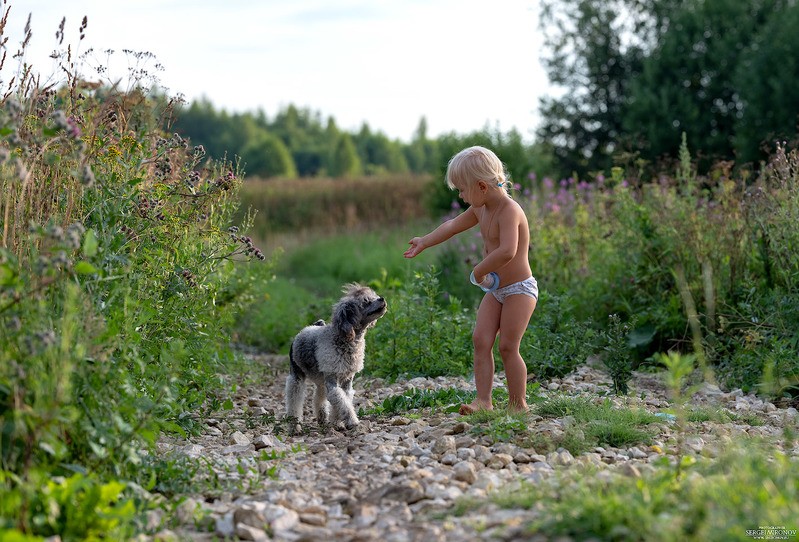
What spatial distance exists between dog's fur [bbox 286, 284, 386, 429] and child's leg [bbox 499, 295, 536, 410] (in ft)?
2.73

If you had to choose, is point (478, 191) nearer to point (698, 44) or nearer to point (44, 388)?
point (44, 388)

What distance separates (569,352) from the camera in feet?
23.5

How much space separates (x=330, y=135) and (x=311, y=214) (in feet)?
202

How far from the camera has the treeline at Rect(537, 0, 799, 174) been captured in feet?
62.9

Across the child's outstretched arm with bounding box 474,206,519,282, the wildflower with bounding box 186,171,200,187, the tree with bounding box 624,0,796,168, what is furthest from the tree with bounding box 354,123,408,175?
the child's outstretched arm with bounding box 474,206,519,282

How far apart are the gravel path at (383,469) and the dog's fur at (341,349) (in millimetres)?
214

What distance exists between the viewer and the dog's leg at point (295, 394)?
580 cm

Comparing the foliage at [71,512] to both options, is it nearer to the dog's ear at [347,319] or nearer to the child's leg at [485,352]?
the dog's ear at [347,319]

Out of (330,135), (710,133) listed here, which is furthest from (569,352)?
(330,135)

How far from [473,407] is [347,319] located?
1.03 m

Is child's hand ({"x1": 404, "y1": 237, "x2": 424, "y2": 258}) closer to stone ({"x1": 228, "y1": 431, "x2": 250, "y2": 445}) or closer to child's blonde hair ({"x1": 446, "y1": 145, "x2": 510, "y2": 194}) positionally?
child's blonde hair ({"x1": 446, "y1": 145, "x2": 510, "y2": 194})

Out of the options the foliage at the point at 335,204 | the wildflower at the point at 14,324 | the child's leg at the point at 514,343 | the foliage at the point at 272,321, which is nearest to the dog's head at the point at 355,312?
the child's leg at the point at 514,343

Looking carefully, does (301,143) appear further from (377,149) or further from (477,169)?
(477,169)

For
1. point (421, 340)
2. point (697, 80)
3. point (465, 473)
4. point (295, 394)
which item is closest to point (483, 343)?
point (295, 394)
